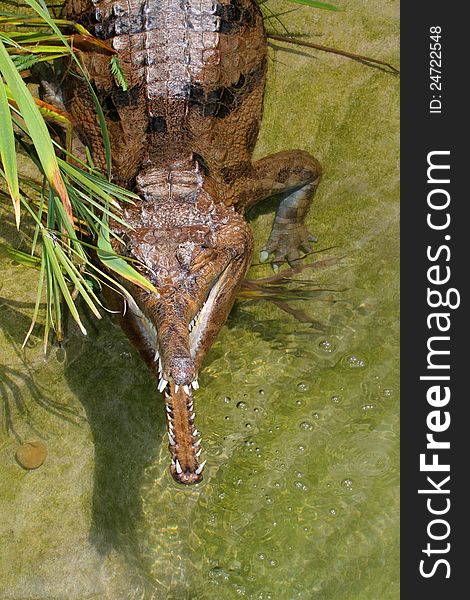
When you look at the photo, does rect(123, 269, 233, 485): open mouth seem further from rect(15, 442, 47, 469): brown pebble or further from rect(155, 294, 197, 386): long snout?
rect(15, 442, 47, 469): brown pebble

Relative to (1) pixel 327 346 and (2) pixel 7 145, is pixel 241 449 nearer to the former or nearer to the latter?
(1) pixel 327 346

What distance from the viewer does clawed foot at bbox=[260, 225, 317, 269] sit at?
179 inches

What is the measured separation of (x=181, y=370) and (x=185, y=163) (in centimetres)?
130

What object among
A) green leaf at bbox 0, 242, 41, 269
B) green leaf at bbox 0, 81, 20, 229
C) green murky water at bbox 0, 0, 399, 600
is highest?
green leaf at bbox 0, 81, 20, 229

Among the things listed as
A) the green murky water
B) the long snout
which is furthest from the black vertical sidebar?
the long snout

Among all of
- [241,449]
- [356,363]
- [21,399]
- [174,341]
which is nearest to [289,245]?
[356,363]

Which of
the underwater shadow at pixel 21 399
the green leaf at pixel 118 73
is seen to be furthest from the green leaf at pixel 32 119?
the underwater shadow at pixel 21 399

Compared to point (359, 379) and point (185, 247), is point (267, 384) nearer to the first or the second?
point (359, 379)

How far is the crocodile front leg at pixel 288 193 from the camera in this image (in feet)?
14.5

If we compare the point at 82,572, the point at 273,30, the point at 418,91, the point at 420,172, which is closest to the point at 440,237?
the point at 420,172

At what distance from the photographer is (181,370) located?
3.18 m

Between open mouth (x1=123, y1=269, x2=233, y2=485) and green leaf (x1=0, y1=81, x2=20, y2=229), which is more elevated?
green leaf (x1=0, y1=81, x2=20, y2=229)

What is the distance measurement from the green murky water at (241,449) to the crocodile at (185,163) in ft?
0.99

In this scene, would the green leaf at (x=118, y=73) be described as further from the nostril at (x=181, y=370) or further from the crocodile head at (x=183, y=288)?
the nostril at (x=181, y=370)
